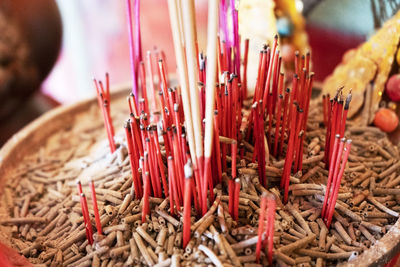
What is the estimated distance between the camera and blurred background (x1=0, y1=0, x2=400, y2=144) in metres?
1.53

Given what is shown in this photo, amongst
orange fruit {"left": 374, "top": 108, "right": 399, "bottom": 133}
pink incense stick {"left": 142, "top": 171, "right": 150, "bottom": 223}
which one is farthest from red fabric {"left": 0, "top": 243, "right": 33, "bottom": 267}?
orange fruit {"left": 374, "top": 108, "right": 399, "bottom": 133}

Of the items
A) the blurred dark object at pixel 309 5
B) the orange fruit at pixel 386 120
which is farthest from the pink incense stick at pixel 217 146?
the blurred dark object at pixel 309 5

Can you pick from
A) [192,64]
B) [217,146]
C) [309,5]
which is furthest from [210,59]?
[309,5]

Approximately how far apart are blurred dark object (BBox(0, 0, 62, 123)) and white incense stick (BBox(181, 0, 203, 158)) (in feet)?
3.96

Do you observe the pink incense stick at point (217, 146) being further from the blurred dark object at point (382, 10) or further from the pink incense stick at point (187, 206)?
the blurred dark object at point (382, 10)

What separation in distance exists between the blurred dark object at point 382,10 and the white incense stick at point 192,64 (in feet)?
2.82

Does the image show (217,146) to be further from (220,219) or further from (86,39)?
(86,39)

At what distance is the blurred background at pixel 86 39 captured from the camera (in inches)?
60.2

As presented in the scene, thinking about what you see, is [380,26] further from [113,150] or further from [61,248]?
[61,248]

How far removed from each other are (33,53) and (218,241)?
1365mm

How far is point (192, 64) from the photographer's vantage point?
643 millimetres

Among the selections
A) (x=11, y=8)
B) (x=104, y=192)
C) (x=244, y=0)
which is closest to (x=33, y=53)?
(x=11, y=8)

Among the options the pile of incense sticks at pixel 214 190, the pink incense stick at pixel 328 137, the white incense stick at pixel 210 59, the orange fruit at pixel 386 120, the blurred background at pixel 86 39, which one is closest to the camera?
the white incense stick at pixel 210 59

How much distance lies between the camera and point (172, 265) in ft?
2.27
